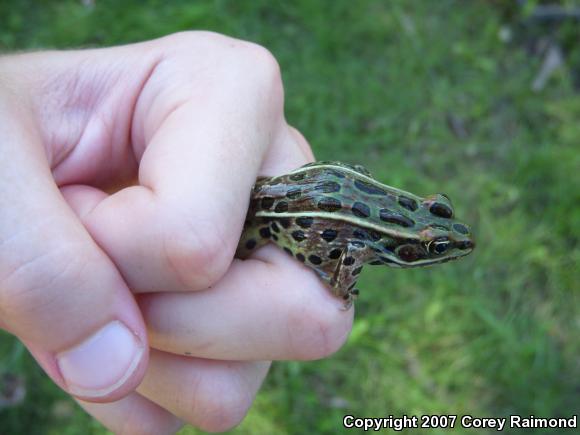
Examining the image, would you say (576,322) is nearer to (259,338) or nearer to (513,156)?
(513,156)

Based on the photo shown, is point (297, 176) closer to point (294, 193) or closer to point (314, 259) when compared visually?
point (294, 193)

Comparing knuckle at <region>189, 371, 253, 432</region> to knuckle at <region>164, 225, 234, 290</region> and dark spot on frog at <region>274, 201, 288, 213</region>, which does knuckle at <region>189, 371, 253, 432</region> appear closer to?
knuckle at <region>164, 225, 234, 290</region>

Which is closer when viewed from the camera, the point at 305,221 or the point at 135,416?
the point at 305,221

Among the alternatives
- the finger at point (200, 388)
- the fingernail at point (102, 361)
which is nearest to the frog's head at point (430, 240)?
the finger at point (200, 388)

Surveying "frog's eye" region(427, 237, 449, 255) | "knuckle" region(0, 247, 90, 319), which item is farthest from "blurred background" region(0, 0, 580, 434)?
"knuckle" region(0, 247, 90, 319)

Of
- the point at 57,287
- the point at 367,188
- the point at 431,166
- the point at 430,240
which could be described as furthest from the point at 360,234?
the point at 431,166

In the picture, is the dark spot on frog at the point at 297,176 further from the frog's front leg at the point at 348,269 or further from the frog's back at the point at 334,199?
the frog's front leg at the point at 348,269
